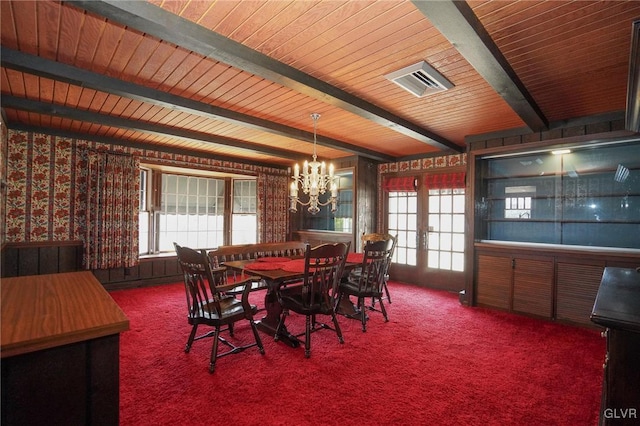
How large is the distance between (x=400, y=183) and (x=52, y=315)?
17.3ft

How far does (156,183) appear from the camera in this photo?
549cm

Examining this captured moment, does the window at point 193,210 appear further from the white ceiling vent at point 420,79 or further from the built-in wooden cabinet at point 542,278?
the white ceiling vent at point 420,79

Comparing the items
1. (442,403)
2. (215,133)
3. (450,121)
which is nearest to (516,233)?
(450,121)

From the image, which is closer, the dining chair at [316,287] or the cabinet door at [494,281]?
the dining chair at [316,287]

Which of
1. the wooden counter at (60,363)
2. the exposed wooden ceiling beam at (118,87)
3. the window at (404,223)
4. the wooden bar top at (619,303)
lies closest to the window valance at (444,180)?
the window at (404,223)

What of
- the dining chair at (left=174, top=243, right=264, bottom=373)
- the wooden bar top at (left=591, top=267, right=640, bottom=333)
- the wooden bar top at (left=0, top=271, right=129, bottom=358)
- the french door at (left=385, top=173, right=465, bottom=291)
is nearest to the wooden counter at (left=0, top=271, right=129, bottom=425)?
the wooden bar top at (left=0, top=271, right=129, bottom=358)

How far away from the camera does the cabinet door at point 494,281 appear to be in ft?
13.3

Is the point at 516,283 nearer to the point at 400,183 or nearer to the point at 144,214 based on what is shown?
the point at 400,183

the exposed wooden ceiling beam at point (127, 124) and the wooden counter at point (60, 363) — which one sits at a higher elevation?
the exposed wooden ceiling beam at point (127, 124)

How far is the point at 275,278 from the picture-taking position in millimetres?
2711

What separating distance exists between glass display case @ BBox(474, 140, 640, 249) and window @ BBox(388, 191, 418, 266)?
4.38 ft

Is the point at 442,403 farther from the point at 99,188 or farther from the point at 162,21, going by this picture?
the point at 99,188

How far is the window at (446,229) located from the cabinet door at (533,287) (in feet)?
3.89

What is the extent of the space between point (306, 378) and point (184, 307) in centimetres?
239
